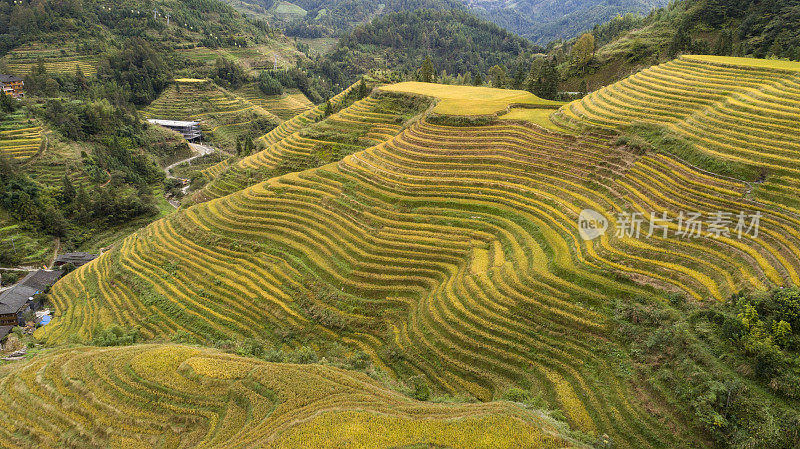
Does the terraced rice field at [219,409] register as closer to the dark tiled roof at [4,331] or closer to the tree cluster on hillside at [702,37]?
the dark tiled roof at [4,331]

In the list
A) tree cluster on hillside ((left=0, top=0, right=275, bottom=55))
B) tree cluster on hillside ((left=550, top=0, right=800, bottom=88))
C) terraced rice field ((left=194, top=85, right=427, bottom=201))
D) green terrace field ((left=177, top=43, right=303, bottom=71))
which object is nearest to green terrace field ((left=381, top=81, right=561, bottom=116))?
terraced rice field ((left=194, top=85, right=427, bottom=201))

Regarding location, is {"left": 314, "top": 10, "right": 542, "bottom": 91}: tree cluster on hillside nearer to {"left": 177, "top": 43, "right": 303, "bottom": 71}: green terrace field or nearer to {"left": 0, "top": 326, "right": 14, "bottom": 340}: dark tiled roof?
{"left": 177, "top": 43, "right": 303, "bottom": 71}: green terrace field

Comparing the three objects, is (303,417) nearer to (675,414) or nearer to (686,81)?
(675,414)

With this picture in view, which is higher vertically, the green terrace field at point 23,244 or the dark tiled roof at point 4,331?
the green terrace field at point 23,244

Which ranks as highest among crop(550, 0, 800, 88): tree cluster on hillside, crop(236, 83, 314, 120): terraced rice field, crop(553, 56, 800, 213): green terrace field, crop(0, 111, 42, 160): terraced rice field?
crop(550, 0, 800, 88): tree cluster on hillside

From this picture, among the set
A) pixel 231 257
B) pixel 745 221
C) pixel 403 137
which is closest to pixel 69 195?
pixel 231 257

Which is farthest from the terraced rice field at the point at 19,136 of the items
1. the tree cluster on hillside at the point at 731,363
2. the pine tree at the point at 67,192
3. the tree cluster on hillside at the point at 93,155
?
the tree cluster on hillside at the point at 731,363

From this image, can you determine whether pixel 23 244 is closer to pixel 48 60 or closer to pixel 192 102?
pixel 192 102
